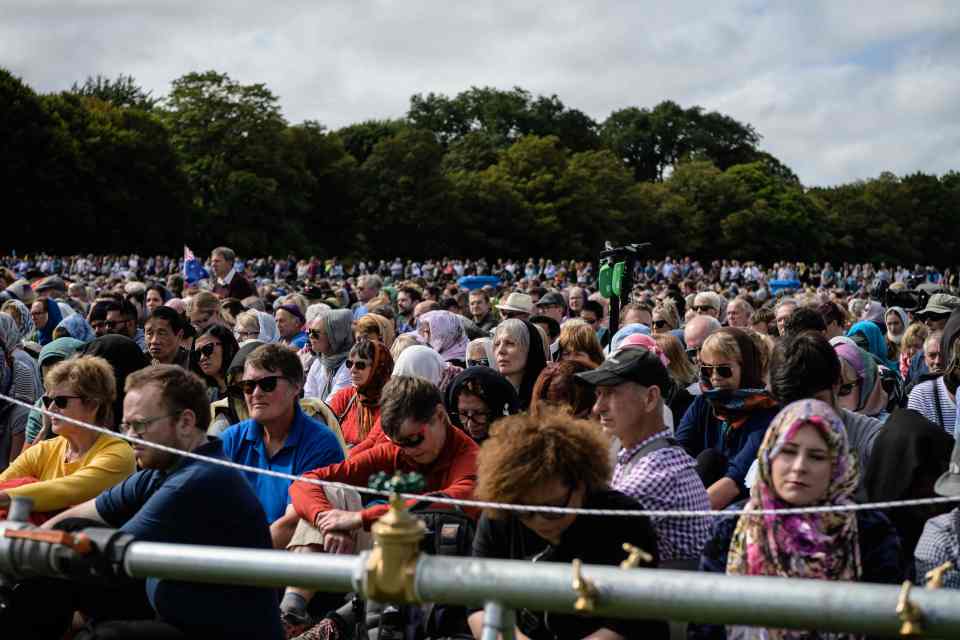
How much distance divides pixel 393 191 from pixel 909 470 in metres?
75.0

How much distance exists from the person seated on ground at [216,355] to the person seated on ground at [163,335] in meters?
0.51

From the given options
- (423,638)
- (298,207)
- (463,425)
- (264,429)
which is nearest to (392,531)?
(423,638)

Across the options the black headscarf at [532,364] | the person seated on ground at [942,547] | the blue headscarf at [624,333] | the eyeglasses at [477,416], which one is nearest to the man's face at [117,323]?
the black headscarf at [532,364]

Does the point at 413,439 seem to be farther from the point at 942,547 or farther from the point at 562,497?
the point at 942,547

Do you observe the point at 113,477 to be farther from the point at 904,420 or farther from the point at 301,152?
the point at 301,152

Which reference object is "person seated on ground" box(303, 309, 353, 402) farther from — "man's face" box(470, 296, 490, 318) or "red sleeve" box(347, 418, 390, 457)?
"man's face" box(470, 296, 490, 318)

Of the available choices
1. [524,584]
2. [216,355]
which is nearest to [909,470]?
[524,584]

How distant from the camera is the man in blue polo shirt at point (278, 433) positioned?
5625mm

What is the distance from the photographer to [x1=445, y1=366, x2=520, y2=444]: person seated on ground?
20.3 feet

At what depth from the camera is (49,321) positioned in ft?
39.5

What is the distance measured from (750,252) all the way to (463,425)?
91.9 meters

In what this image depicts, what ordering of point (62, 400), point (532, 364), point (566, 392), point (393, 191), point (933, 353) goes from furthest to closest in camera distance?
point (393, 191)
point (532, 364)
point (933, 353)
point (566, 392)
point (62, 400)

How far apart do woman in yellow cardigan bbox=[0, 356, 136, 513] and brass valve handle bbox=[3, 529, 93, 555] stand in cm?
205

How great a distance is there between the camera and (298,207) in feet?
237
